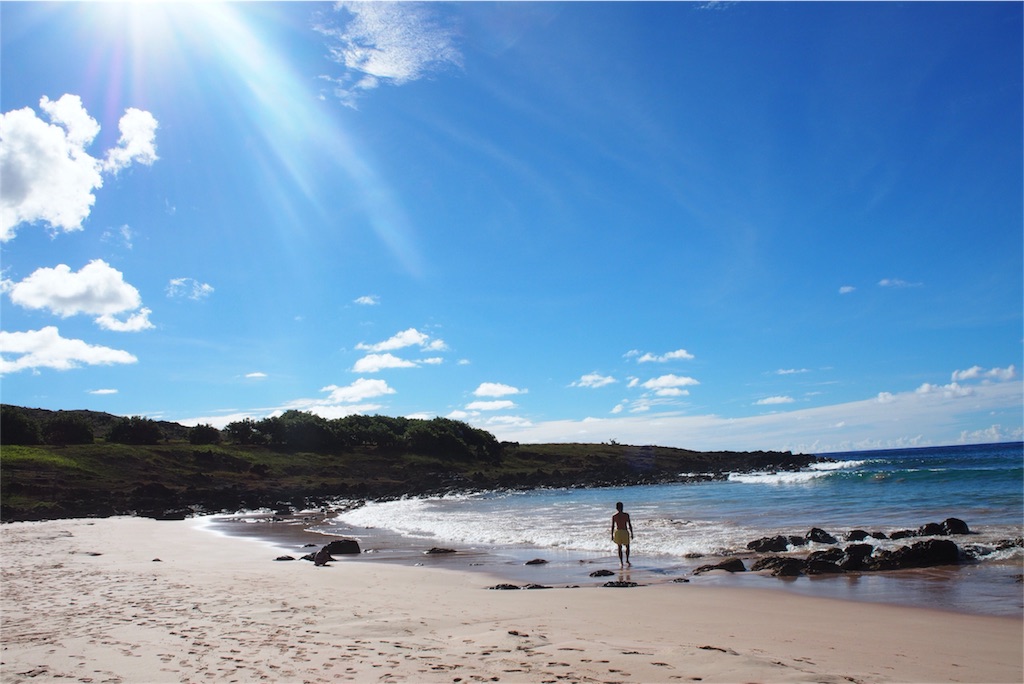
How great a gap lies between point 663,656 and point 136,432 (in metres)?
64.2

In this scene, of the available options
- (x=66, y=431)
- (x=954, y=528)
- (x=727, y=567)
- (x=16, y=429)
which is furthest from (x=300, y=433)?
(x=954, y=528)

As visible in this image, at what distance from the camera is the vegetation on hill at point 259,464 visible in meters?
39.8

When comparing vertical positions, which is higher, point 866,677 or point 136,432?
point 136,432

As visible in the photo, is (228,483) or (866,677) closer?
(866,677)

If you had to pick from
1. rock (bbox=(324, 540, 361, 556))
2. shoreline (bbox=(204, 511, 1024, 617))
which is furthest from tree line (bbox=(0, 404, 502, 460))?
rock (bbox=(324, 540, 361, 556))

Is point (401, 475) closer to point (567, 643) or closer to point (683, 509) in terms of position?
point (683, 509)

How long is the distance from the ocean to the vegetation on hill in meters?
13.5

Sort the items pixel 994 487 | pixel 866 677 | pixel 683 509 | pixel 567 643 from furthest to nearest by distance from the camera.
→ 1. pixel 994 487
2. pixel 683 509
3. pixel 567 643
4. pixel 866 677

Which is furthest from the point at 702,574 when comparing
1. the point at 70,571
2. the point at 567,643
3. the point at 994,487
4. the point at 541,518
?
the point at 994,487

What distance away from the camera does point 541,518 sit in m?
31.8

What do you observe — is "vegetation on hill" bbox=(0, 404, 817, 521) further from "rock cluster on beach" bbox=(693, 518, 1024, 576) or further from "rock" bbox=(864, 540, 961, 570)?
"rock" bbox=(864, 540, 961, 570)

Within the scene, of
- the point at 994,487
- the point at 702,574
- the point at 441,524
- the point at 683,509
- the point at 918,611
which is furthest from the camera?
the point at 994,487

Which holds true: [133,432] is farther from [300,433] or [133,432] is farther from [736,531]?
[736,531]

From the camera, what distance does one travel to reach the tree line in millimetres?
52062
